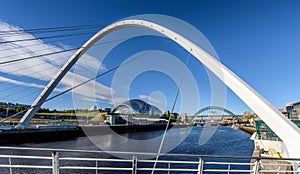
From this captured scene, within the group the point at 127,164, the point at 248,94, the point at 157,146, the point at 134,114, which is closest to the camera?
the point at 248,94

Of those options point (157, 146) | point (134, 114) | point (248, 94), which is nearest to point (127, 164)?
point (248, 94)

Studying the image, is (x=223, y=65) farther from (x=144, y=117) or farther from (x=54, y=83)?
(x=144, y=117)

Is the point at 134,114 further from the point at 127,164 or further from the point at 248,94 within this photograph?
the point at 248,94

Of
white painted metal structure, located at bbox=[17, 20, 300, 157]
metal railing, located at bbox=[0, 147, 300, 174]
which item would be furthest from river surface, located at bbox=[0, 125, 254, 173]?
white painted metal structure, located at bbox=[17, 20, 300, 157]

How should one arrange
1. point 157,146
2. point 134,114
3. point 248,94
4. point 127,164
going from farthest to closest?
point 134,114
point 157,146
point 127,164
point 248,94

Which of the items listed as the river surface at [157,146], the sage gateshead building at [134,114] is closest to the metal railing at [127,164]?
the river surface at [157,146]

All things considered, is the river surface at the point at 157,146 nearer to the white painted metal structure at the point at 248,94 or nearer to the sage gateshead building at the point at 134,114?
the white painted metal structure at the point at 248,94

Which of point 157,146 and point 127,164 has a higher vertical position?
point 127,164

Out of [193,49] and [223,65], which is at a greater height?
[193,49]

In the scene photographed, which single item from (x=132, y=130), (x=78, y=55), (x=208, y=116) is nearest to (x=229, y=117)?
(x=208, y=116)
